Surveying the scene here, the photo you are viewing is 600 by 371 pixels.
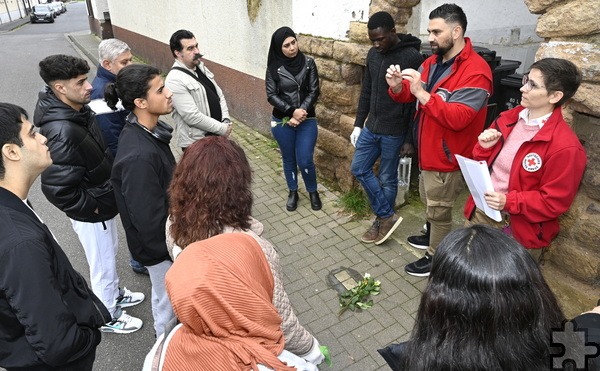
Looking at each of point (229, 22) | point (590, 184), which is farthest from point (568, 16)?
point (229, 22)

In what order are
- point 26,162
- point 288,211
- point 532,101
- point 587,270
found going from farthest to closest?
1. point 288,211
2. point 587,270
3. point 532,101
4. point 26,162

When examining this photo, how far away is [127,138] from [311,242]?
2224 mm

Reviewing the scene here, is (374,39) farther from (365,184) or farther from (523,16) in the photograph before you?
(523,16)

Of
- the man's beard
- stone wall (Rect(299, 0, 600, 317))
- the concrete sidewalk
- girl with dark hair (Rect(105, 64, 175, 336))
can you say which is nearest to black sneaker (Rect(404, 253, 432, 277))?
the concrete sidewalk

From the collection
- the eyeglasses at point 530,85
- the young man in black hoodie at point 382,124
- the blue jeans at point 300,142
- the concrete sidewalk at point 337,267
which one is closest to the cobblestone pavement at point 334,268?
the concrete sidewalk at point 337,267

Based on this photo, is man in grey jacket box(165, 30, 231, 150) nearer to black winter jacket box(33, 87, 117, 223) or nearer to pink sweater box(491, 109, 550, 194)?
black winter jacket box(33, 87, 117, 223)

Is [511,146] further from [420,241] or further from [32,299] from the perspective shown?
[32,299]

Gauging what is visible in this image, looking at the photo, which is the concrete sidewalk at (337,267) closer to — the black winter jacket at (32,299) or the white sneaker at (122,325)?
the white sneaker at (122,325)

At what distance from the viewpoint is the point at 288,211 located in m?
4.84

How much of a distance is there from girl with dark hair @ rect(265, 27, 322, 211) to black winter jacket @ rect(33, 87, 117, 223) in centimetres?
194

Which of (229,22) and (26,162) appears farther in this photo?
(229,22)

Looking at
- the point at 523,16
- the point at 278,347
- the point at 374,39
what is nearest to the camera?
the point at 278,347

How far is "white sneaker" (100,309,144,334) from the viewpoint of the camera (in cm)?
323

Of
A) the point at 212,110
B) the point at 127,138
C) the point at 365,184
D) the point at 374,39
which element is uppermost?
the point at 374,39
